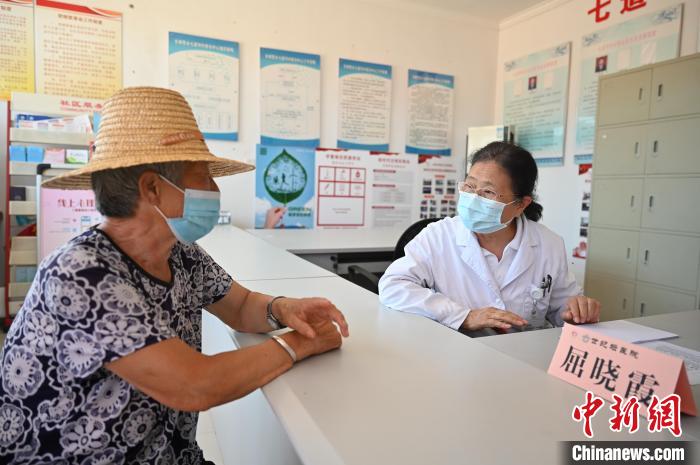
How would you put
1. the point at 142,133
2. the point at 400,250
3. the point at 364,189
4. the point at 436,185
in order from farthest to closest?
the point at 436,185 < the point at 364,189 < the point at 400,250 < the point at 142,133

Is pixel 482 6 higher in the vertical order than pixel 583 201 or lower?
higher

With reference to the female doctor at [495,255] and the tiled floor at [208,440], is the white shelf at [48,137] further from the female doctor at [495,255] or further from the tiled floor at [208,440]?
the female doctor at [495,255]

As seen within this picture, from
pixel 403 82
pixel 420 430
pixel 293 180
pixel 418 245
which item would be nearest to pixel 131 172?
pixel 420 430

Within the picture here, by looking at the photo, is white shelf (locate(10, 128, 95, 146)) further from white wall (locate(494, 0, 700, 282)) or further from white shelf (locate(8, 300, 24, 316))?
white wall (locate(494, 0, 700, 282))

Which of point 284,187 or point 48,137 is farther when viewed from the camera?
point 284,187

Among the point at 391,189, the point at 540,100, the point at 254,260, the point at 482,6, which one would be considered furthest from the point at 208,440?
the point at 482,6

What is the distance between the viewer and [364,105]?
13.0ft

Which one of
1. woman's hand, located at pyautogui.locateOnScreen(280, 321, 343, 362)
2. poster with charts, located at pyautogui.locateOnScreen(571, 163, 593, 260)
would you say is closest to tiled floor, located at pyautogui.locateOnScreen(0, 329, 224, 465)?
woman's hand, located at pyautogui.locateOnScreen(280, 321, 343, 362)

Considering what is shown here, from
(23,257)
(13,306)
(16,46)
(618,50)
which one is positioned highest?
(618,50)

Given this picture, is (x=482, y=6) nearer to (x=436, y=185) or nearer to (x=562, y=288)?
(x=436, y=185)

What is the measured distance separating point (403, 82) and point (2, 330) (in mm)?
3738

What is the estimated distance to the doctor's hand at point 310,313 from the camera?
1.00 metres

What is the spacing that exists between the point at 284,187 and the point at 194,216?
116 inches

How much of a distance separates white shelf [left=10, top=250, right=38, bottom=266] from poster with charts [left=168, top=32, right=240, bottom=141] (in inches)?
56.4
